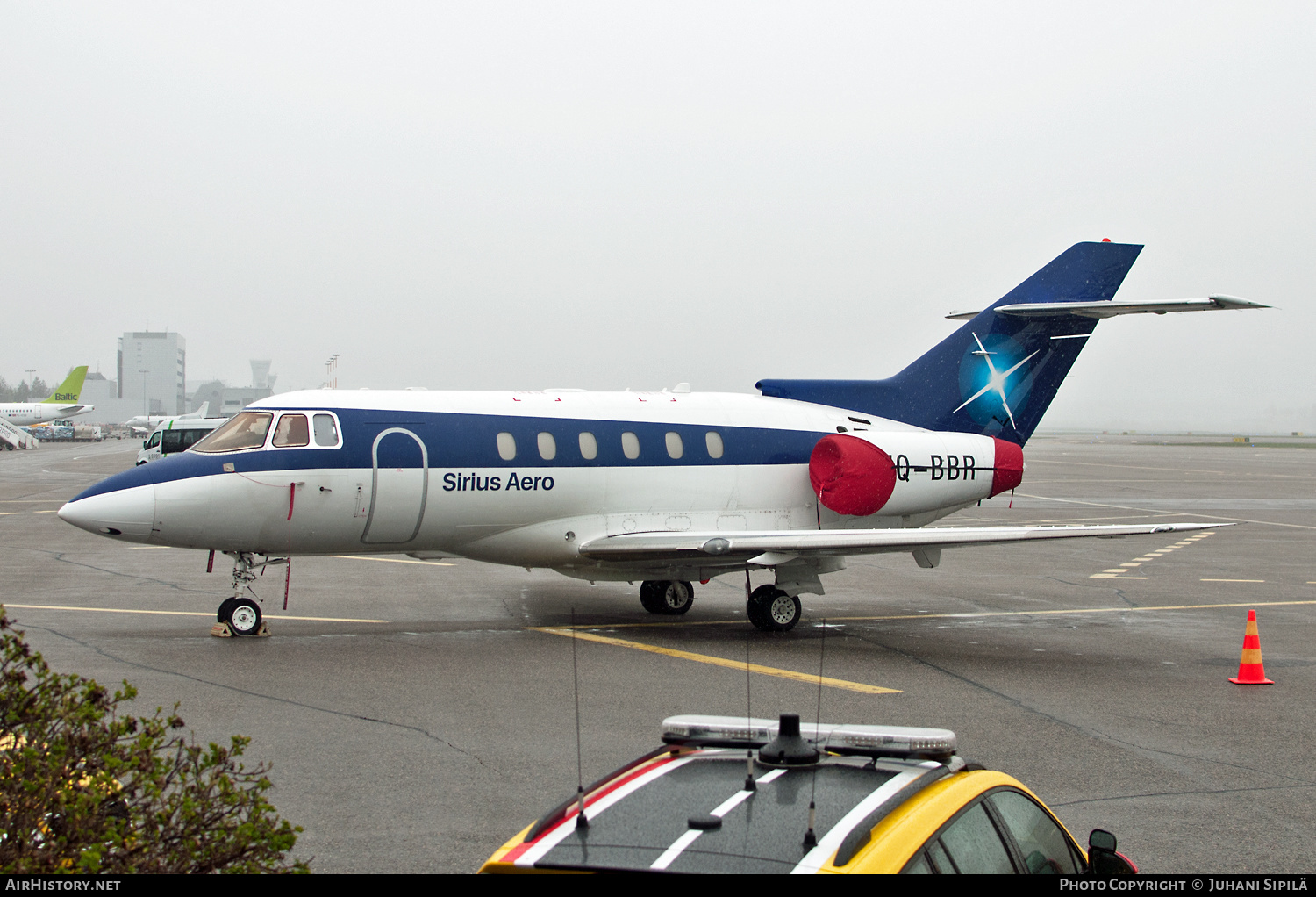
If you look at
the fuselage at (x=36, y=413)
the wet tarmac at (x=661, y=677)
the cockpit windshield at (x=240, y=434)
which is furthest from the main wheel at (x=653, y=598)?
the fuselage at (x=36, y=413)

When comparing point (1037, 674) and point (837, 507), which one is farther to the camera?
point (837, 507)

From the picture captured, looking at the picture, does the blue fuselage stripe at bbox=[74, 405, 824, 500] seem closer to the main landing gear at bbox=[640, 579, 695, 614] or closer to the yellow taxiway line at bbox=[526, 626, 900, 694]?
the main landing gear at bbox=[640, 579, 695, 614]

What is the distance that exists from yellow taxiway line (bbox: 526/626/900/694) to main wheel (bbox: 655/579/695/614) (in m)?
1.61

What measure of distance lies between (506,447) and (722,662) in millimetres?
3819

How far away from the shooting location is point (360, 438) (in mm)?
13125

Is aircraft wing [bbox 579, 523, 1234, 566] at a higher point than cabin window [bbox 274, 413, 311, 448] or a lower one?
lower

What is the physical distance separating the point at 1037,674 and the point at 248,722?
7683 mm

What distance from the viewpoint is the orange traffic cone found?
11258 millimetres

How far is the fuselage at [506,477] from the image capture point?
12711mm

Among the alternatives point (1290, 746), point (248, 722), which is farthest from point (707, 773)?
point (1290, 746)

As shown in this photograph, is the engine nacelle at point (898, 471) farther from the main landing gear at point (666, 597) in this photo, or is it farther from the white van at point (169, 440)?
the white van at point (169, 440)

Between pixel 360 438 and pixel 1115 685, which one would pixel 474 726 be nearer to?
pixel 360 438

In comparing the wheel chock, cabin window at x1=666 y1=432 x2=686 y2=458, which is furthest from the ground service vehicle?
cabin window at x1=666 y1=432 x2=686 y2=458

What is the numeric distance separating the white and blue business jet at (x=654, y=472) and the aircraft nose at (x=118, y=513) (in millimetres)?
18
